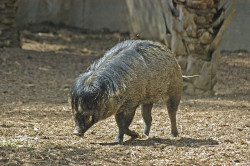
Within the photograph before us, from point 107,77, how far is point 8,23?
252 inches

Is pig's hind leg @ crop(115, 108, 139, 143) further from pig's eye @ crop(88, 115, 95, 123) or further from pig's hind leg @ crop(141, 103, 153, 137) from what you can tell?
pig's hind leg @ crop(141, 103, 153, 137)

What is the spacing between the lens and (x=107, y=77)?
4922mm

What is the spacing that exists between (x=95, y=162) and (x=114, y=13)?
9.90 meters

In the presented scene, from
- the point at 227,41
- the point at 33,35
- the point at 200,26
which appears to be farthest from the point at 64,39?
the point at 200,26

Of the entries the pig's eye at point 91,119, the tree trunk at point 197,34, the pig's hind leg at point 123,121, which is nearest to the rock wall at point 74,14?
the tree trunk at point 197,34

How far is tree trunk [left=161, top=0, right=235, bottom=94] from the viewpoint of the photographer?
26.6ft

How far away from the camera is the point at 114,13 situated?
45.7 ft

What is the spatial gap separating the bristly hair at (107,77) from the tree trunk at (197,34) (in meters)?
Answer: 2.91

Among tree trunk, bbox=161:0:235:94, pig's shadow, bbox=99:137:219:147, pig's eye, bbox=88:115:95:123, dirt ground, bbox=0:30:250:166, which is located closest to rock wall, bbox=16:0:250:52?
Result: dirt ground, bbox=0:30:250:166

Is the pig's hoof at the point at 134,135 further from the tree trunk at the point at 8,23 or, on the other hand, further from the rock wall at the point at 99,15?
the rock wall at the point at 99,15

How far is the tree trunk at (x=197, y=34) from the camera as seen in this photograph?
8094 mm

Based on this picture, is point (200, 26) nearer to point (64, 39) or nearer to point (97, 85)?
point (97, 85)

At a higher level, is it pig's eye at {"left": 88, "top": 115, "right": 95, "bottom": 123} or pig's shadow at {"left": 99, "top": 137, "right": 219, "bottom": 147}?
pig's eye at {"left": 88, "top": 115, "right": 95, "bottom": 123}

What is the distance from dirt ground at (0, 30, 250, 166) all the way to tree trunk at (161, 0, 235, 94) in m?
0.41
